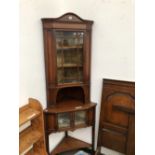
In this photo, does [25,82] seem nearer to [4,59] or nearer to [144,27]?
[4,59]

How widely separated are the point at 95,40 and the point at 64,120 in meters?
1.01

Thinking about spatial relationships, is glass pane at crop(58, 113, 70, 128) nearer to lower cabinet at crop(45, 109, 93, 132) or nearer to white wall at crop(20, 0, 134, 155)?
lower cabinet at crop(45, 109, 93, 132)

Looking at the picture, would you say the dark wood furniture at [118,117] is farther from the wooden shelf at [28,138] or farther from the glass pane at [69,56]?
the wooden shelf at [28,138]

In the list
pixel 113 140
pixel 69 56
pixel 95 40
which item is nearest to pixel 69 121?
pixel 113 140

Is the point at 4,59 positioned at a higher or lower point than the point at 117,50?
lower

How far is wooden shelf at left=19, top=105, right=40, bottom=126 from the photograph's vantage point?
5.42 feet

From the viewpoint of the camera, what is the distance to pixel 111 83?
2189 millimetres

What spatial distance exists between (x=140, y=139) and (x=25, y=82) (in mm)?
1406

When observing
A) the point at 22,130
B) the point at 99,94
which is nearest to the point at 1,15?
the point at 22,130

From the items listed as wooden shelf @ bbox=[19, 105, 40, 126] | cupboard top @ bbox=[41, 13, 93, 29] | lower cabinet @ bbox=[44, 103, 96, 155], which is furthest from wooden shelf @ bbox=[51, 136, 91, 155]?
cupboard top @ bbox=[41, 13, 93, 29]

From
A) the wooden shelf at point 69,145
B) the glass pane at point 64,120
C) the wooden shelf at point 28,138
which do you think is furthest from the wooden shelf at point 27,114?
the wooden shelf at point 69,145

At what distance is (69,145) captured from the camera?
8.13 feet

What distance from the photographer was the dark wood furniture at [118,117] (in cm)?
207

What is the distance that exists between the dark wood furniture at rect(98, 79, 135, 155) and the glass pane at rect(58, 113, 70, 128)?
16.0 inches
